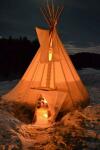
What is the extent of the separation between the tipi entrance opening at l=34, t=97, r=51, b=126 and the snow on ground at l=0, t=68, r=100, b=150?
366 millimetres

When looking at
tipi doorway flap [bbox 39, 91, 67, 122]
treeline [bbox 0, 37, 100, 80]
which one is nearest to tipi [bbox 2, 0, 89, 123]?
tipi doorway flap [bbox 39, 91, 67, 122]

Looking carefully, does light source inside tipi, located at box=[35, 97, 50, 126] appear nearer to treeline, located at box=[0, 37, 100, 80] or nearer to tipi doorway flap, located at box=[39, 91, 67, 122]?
tipi doorway flap, located at box=[39, 91, 67, 122]

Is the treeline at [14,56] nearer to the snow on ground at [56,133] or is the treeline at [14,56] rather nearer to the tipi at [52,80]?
the tipi at [52,80]

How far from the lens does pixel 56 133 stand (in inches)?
254

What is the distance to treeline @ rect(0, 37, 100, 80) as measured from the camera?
22.6 meters

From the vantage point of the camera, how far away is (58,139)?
6023 millimetres

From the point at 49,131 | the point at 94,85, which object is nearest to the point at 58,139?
the point at 49,131

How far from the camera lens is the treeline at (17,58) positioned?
74.3 ft

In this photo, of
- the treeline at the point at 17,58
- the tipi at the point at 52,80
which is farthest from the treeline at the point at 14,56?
the tipi at the point at 52,80

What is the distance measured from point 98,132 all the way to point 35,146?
5.24ft

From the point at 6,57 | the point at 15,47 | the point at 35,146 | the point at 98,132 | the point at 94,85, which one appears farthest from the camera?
the point at 15,47

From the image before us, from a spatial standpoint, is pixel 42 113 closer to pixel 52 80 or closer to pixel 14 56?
pixel 52 80

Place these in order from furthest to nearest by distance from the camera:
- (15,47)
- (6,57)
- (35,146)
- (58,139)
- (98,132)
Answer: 1. (15,47)
2. (6,57)
3. (98,132)
4. (58,139)
5. (35,146)

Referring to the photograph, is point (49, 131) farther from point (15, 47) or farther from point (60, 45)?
point (15, 47)
